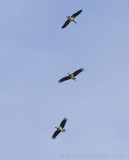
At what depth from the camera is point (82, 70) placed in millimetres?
128750

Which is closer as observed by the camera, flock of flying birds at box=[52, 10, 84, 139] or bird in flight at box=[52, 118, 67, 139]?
bird in flight at box=[52, 118, 67, 139]

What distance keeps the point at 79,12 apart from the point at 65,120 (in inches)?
999

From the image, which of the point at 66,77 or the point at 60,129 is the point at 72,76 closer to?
the point at 66,77

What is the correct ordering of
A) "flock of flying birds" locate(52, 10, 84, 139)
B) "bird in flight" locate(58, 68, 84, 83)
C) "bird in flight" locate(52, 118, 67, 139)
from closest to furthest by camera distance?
"bird in flight" locate(52, 118, 67, 139) → "flock of flying birds" locate(52, 10, 84, 139) → "bird in flight" locate(58, 68, 84, 83)

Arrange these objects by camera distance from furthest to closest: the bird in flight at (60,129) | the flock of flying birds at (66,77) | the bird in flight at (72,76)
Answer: the bird in flight at (72,76) → the flock of flying birds at (66,77) → the bird in flight at (60,129)

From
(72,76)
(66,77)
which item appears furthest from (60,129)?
(72,76)

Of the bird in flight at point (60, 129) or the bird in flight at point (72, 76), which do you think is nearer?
the bird in flight at point (60, 129)

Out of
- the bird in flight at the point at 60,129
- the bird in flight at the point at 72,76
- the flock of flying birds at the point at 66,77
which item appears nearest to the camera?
the bird in flight at the point at 60,129

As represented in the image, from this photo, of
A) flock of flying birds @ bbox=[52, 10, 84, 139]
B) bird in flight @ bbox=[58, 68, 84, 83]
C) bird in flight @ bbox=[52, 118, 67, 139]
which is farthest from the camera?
bird in flight @ bbox=[58, 68, 84, 83]

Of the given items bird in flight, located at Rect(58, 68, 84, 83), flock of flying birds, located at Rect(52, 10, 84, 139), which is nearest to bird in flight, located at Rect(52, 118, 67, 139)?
flock of flying birds, located at Rect(52, 10, 84, 139)

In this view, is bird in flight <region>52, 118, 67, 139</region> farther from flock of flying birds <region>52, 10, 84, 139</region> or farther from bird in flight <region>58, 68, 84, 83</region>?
bird in flight <region>58, 68, 84, 83</region>

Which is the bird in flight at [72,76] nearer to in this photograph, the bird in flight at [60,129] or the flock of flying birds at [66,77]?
the flock of flying birds at [66,77]

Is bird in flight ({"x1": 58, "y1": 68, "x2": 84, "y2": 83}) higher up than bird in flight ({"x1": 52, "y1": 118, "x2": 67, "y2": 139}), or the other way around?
bird in flight ({"x1": 58, "y1": 68, "x2": 84, "y2": 83})

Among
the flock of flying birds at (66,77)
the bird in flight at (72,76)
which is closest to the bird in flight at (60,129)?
the flock of flying birds at (66,77)
